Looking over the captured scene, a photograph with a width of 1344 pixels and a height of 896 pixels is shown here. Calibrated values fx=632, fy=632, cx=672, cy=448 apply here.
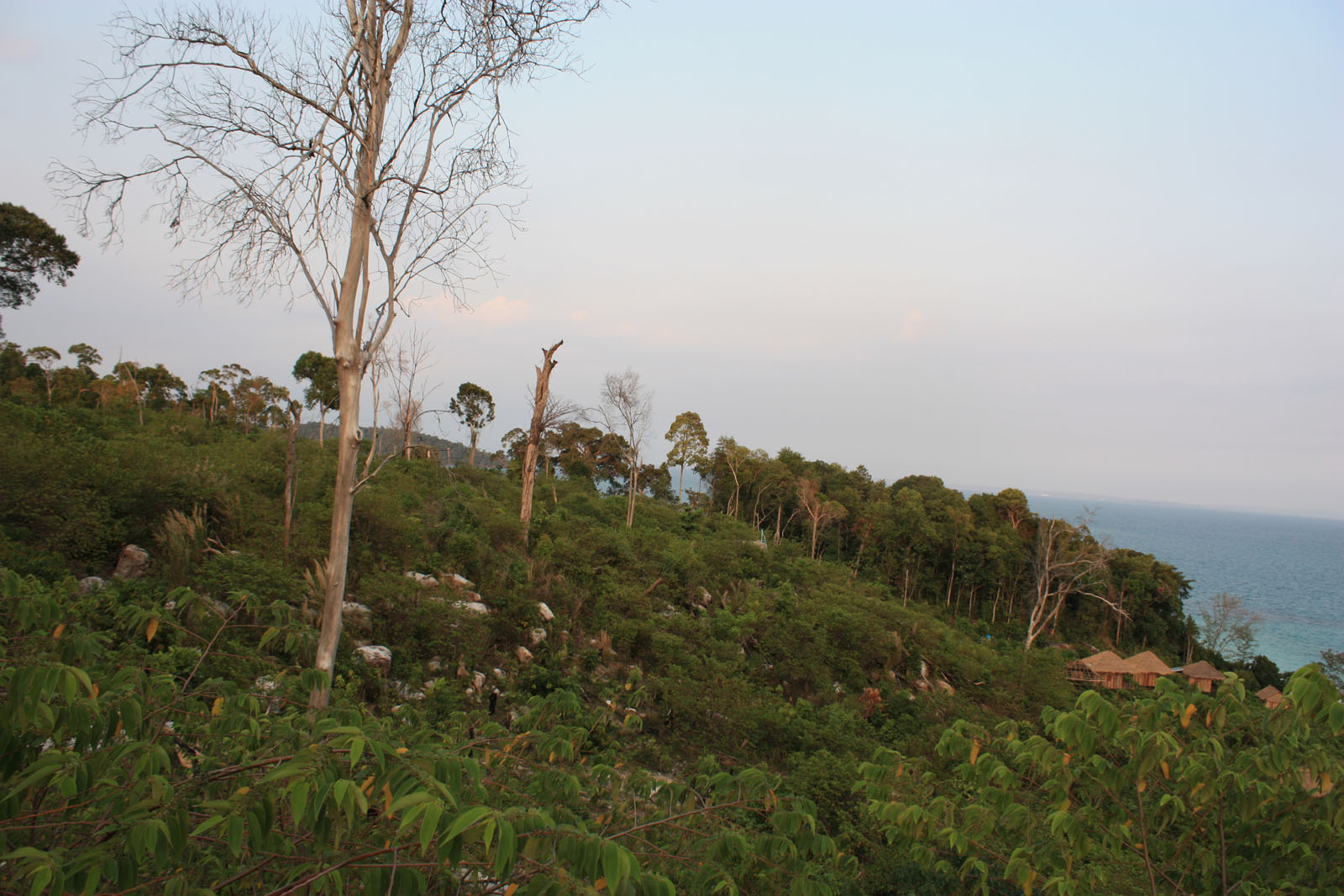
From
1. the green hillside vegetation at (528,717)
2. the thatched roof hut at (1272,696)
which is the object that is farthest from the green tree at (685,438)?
the thatched roof hut at (1272,696)

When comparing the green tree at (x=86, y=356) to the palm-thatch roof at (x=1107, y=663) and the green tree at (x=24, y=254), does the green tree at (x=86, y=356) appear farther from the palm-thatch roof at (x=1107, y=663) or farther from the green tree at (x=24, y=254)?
the palm-thatch roof at (x=1107, y=663)

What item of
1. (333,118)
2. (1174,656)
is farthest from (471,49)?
(1174,656)

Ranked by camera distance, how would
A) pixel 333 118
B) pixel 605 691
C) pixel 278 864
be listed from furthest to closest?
1. pixel 605 691
2. pixel 333 118
3. pixel 278 864

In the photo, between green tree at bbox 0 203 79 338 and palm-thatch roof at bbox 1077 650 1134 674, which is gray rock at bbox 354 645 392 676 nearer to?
green tree at bbox 0 203 79 338

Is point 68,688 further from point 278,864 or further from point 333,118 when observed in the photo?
point 333,118

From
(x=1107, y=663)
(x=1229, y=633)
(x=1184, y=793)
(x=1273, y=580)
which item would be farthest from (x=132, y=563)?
(x=1273, y=580)

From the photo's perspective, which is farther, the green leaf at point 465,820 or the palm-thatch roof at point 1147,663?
the palm-thatch roof at point 1147,663

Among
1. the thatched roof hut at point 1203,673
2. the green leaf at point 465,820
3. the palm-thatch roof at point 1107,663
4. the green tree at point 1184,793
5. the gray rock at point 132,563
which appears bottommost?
the thatched roof hut at point 1203,673

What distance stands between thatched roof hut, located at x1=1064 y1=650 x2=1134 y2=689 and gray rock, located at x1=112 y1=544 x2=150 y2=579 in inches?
961

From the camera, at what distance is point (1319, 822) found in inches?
78.4

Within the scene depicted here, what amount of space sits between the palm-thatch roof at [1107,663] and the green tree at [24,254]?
31269 mm

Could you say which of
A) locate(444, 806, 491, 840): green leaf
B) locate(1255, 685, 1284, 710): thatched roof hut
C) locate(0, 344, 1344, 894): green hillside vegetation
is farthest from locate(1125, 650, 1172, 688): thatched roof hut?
locate(444, 806, 491, 840): green leaf

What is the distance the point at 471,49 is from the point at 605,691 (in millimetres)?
6921

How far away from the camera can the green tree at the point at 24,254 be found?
1359 cm
